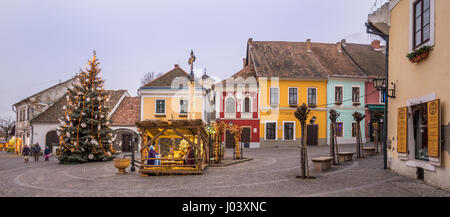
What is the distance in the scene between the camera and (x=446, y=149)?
9.74m

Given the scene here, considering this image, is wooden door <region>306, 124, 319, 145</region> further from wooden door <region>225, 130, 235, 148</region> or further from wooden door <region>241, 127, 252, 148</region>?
wooden door <region>225, 130, 235, 148</region>

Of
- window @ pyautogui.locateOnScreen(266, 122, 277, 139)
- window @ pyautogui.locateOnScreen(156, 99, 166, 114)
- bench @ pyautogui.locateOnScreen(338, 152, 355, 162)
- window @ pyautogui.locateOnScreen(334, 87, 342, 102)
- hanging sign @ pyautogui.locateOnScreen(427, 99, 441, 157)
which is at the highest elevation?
window @ pyautogui.locateOnScreen(334, 87, 342, 102)

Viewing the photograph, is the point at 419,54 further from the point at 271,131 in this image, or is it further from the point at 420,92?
the point at 271,131

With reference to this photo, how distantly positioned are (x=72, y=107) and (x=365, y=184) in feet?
61.6

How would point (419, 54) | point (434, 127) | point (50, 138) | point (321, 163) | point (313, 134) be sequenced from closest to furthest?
point (434, 127) < point (419, 54) < point (321, 163) < point (313, 134) < point (50, 138)

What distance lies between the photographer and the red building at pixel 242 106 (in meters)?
33.0

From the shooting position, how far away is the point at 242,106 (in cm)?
3309

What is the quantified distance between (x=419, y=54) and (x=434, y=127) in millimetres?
2385

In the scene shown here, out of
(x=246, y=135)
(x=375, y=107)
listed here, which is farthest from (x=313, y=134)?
(x=375, y=107)

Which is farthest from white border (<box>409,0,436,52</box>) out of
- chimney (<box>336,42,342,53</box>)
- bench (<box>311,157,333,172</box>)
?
chimney (<box>336,42,342,53</box>)

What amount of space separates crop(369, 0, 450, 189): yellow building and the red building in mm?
18734

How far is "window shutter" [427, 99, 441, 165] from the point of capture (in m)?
9.93

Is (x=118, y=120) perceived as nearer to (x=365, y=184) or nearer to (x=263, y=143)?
(x=263, y=143)
